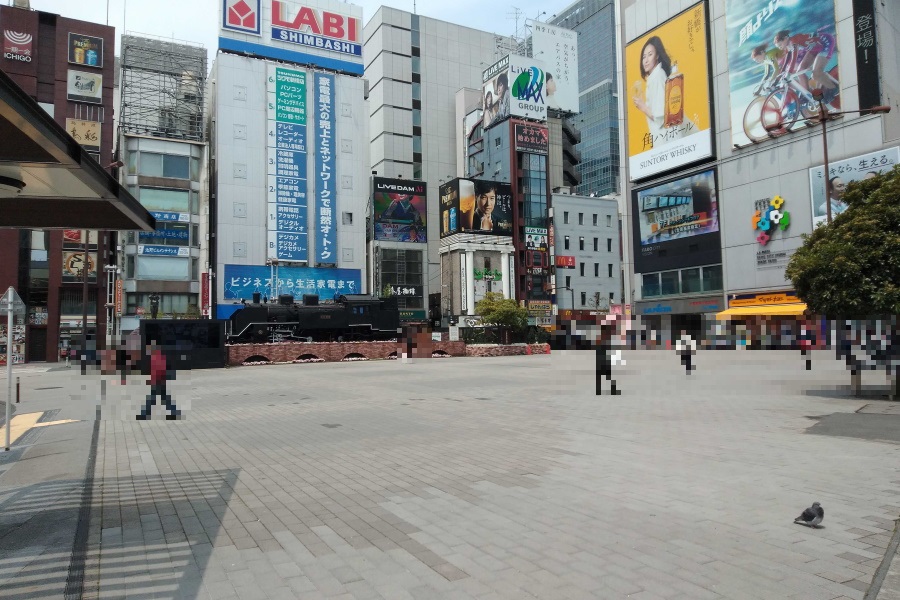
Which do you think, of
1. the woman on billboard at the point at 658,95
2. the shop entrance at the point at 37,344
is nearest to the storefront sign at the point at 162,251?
the shop entrance at the point at 37,344

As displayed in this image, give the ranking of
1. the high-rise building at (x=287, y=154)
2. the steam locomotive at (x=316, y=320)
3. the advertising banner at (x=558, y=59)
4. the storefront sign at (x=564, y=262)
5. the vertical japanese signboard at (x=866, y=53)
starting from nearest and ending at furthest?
1. the steam locomotive at (x=316, y=320)
2. the vertical japanese signboard at (x=866, y=53)
3. the high-rise building at (x=287, y=154)
4. the storefront sign at (x=564, y=262)
5. the advertising banner at (x=558, y=59)

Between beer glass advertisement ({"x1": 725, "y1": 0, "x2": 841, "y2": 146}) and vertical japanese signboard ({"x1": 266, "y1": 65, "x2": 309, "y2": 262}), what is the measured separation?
125 ft

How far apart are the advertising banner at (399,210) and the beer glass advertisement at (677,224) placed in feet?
75.9

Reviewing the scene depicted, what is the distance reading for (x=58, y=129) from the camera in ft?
13.9

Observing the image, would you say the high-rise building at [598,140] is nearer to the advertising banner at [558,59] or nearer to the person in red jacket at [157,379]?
the advertising banner at [558,59]

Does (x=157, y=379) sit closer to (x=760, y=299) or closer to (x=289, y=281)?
(x=760, y=299)

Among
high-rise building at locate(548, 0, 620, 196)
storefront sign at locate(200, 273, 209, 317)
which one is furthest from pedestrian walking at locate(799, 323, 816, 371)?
high-rise building at locate(548, 0, 620, 196)

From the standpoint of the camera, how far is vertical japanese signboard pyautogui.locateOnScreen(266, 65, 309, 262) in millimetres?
57062

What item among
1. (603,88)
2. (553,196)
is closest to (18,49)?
(553,196)

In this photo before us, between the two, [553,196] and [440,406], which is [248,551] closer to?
[440,406]

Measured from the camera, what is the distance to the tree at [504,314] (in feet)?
141

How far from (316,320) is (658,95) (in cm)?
3447

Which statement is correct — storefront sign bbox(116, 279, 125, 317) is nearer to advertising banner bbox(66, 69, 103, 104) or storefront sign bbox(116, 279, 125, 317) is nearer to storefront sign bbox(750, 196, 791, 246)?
advertising banner bbox(66, 69, 103, 104)

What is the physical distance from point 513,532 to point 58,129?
182 inches
